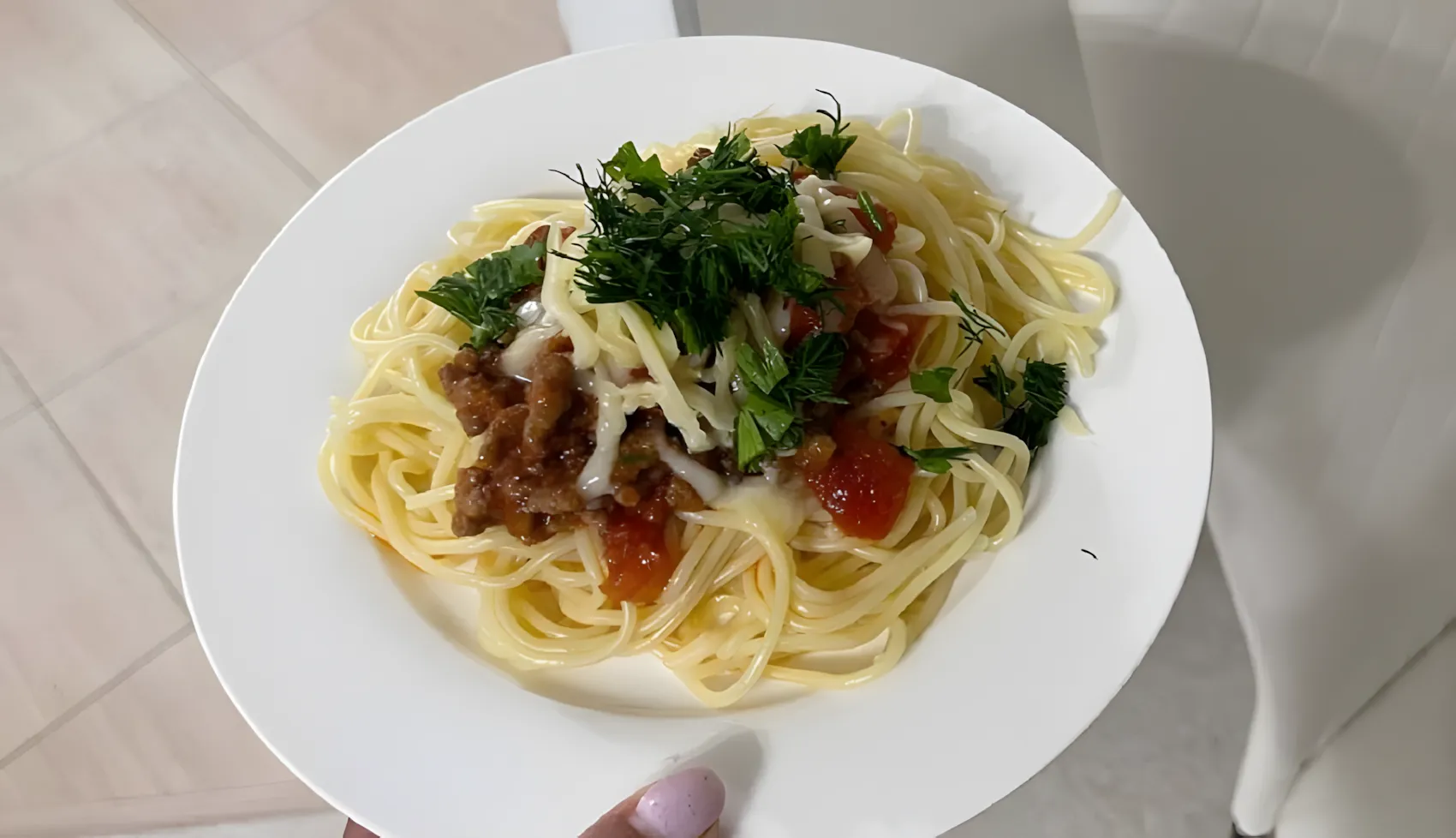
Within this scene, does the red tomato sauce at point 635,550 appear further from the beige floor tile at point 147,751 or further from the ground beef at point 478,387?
the beige floor tile at point 147,751

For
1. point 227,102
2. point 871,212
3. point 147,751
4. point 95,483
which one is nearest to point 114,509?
point 95,483

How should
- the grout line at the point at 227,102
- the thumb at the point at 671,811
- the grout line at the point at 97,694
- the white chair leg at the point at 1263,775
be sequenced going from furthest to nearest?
the grout line at the point at 227,102
the grout line at the point at 97,694
the white chair leg at the point at 1263,775
the thumb at the point at 671,811

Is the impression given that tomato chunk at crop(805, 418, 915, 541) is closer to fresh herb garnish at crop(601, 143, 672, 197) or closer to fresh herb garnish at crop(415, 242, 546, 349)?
fresh herb garnish at crop(601, 143, 672, 197)

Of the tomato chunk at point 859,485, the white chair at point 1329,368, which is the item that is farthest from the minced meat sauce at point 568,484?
the white chair at point 1329,368

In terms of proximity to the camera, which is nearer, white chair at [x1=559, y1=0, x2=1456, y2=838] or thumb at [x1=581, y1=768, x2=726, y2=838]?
thumb at [x1=581, y1=768, x2=726, y2=838]

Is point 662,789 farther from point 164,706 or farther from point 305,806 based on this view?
point 164,706

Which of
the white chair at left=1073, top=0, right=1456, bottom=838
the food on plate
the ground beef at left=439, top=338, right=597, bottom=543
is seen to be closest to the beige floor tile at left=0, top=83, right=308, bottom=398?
the food on plate

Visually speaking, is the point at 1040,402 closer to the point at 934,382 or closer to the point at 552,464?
the point at 934,382
